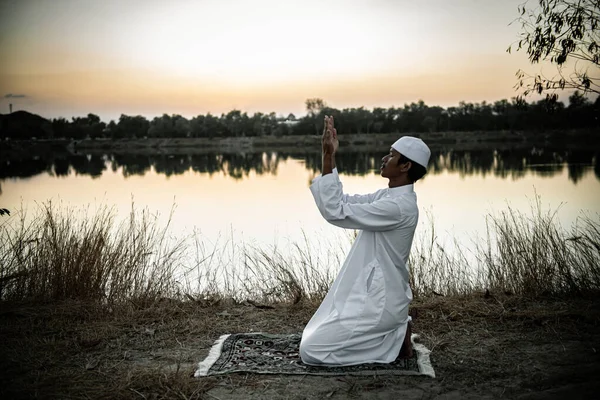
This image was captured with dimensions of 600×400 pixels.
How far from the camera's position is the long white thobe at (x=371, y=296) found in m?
3.33

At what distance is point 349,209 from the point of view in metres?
3.21

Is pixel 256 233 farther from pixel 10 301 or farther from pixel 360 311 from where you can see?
pixel 360 311

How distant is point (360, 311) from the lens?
338 centimetres

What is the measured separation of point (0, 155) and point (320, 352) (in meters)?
57.1

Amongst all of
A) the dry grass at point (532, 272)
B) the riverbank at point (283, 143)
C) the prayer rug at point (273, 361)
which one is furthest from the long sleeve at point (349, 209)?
the riverbank at point (283, 143)

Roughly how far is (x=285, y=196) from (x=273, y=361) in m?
16.8

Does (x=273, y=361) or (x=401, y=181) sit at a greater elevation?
(x=401, y=181)

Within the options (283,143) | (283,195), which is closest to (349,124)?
(283,143)

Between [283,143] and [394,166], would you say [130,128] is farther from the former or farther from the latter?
[394,166]

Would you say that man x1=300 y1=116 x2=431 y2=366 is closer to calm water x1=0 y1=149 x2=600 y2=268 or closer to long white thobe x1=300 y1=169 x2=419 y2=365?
long white thobe x1=300 y1=169 x2=419 y2=365

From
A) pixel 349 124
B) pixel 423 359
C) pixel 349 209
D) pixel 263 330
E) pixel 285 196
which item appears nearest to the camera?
pixel 349 209

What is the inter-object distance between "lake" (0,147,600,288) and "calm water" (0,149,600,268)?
0.03 m

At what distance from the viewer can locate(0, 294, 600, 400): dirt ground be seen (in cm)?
312

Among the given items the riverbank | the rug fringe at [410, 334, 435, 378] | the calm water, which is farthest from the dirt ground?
the riverbank
